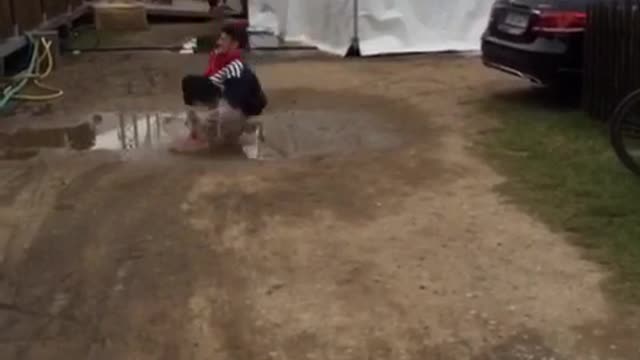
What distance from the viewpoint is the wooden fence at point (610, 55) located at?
32.4 ft

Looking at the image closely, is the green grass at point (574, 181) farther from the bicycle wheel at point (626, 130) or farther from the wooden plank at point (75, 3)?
the wooden plank at point (75, 3)

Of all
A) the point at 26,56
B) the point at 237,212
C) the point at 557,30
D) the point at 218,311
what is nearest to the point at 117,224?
the point at 237,212

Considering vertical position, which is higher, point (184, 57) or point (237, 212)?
point (237, 212)

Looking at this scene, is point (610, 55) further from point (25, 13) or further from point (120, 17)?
point (120, 17)

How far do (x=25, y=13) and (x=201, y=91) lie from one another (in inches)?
234

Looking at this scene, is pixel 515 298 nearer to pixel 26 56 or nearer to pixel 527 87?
pixel 527 87

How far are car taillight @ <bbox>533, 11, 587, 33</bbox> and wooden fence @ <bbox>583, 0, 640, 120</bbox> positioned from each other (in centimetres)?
24

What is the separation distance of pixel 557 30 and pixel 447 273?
5.23m

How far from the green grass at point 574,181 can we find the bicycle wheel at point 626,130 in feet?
0.49

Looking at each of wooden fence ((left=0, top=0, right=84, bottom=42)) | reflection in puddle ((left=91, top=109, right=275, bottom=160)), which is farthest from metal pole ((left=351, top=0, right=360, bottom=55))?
reflection in puddle ((left=91, top=109, right=275, bottom=160))

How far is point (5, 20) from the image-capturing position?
14180 mm

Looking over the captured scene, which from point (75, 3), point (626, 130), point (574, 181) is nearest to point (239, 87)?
point (574, 181)

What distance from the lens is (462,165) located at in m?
9.01

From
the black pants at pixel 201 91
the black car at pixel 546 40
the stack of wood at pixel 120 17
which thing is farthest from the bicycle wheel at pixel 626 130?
the stack of wood at pixel 120 17
